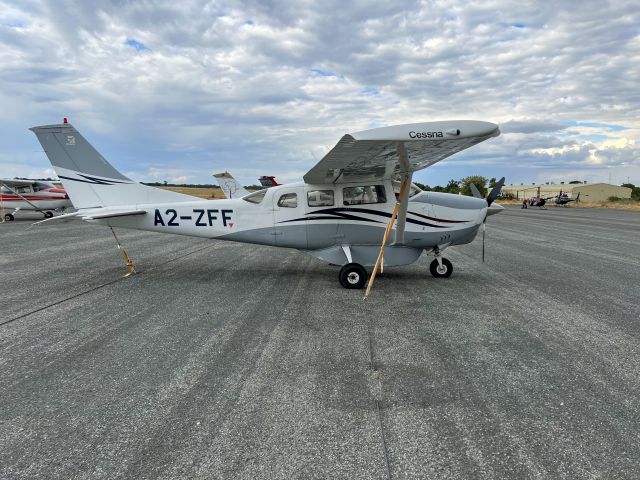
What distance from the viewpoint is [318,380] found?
360 cm

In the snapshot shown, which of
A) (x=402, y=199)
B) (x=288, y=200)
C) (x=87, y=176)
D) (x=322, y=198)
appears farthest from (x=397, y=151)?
(x=87, y=176)

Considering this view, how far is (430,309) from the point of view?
19.5 feet

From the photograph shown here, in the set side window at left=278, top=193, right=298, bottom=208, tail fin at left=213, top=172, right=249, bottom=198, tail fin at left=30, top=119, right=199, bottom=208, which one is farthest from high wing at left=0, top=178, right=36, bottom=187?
side window at left=278, top=193, right=298, bottom=208

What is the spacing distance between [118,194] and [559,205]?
235 ft

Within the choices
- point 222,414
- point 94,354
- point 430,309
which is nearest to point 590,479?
point 222,414

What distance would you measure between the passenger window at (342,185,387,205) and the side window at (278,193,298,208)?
1.03 m

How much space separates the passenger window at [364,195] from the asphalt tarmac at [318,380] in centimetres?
184

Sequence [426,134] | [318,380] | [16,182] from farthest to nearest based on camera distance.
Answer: [16,182] < [426,134] < [318,380]

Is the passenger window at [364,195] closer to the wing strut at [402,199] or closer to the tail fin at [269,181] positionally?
the wing strut at [402,199]

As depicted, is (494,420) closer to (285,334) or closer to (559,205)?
(285,334)

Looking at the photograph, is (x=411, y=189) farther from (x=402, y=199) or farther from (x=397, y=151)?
(x=397, y=151)

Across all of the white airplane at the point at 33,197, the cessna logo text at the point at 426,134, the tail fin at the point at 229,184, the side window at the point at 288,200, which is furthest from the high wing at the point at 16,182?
the cessna logo text at the point at 426,134

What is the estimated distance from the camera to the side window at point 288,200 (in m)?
8.21

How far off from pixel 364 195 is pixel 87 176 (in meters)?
6.01
